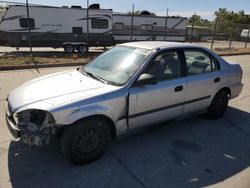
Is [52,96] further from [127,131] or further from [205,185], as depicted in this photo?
[205,185]

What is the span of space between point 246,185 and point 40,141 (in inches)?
105

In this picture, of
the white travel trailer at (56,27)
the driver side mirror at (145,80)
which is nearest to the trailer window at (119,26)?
the white travel trailer at (56,27)

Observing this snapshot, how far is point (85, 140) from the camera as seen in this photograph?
344 cm

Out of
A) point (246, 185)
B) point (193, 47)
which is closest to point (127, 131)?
point (246, 185)

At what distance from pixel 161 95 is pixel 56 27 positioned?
15.1 m

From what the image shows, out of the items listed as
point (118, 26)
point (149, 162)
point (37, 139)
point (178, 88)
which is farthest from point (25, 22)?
point (149, 162)

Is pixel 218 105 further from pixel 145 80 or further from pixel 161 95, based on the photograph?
pixel 145 80

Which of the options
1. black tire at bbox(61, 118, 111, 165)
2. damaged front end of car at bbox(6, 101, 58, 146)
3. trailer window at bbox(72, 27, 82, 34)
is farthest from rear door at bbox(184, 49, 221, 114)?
trailer window at bbox(72, 27, 82, 34)

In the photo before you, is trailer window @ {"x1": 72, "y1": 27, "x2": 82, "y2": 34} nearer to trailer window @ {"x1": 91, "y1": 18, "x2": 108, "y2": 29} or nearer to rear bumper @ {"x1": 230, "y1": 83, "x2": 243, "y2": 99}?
trailer window @ {"x1": 91, "y1": 18, "x2": 108, "y2": 29}

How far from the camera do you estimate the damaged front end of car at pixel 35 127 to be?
315 centimetres

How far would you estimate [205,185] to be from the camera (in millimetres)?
3238

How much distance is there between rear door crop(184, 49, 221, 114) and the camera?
176 inches

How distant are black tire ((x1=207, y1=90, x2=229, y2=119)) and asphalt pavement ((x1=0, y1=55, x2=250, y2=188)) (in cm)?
48

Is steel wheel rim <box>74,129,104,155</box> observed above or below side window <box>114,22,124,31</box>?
below
